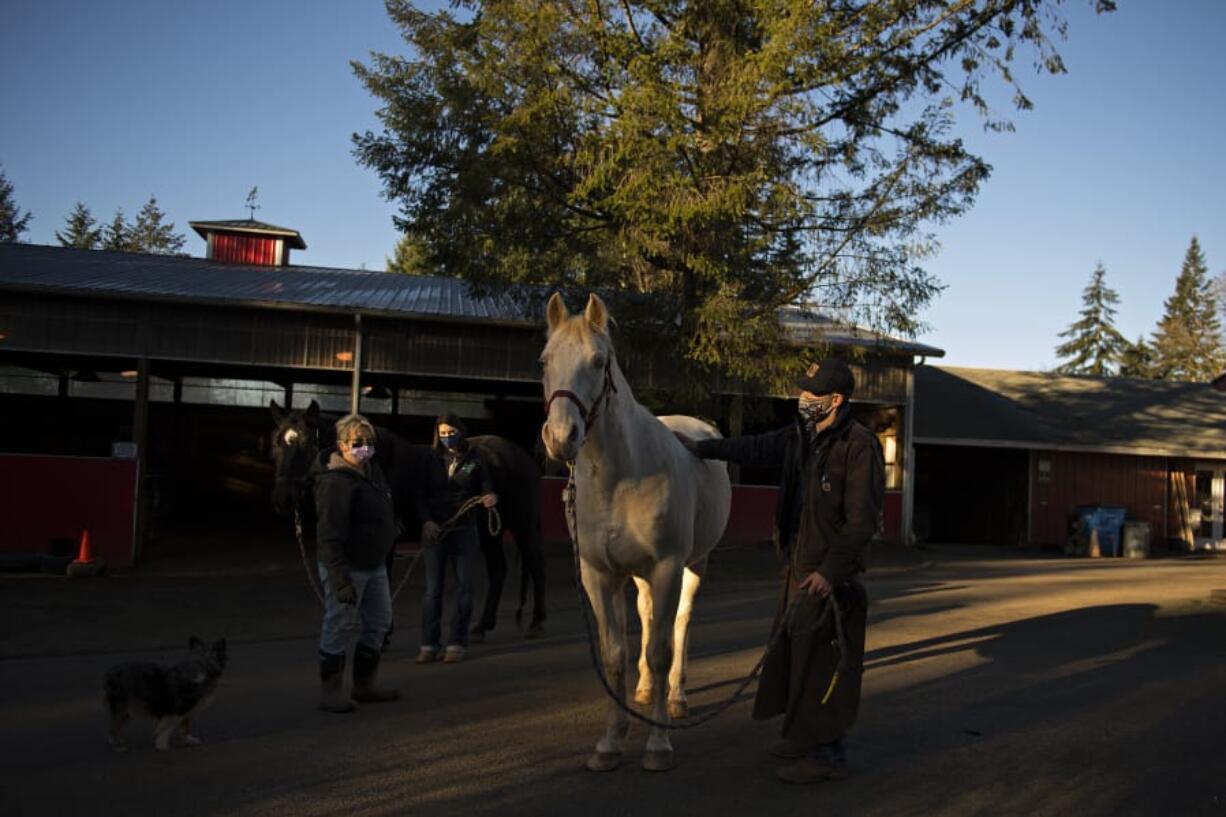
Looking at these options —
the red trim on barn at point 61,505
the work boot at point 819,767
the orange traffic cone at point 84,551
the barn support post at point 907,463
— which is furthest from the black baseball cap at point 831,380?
the barn support post at point 907,463

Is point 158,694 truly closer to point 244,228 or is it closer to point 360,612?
point 360,612

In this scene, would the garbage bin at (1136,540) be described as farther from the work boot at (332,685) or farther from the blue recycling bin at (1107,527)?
the work boot at (332,685)

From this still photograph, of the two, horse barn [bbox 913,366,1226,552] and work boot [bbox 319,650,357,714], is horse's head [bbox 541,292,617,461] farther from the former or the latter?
horse barn [bbox 913,366,1226,552]

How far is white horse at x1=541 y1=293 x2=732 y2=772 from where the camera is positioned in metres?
5.08

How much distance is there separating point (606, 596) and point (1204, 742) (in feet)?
12.3

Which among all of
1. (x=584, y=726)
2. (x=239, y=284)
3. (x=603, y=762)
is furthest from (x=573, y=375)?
(x=239, y=284)

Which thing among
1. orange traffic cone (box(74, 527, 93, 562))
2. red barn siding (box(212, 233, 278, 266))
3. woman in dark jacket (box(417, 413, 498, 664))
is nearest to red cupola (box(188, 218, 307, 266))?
red barn siding (box(212, 233, 278, 266))

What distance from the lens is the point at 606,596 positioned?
5.54 m

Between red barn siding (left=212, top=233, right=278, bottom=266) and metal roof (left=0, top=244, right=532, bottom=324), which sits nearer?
metal roof (left=0, top=244, right=532, bottom=324)

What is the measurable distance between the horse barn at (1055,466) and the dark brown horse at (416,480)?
16761 millimetres

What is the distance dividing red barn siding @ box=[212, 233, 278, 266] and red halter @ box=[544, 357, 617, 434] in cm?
2597

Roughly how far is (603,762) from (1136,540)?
74.9 ft

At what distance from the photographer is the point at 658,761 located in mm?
5238

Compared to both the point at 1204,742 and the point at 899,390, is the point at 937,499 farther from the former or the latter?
the point at 1204,742
